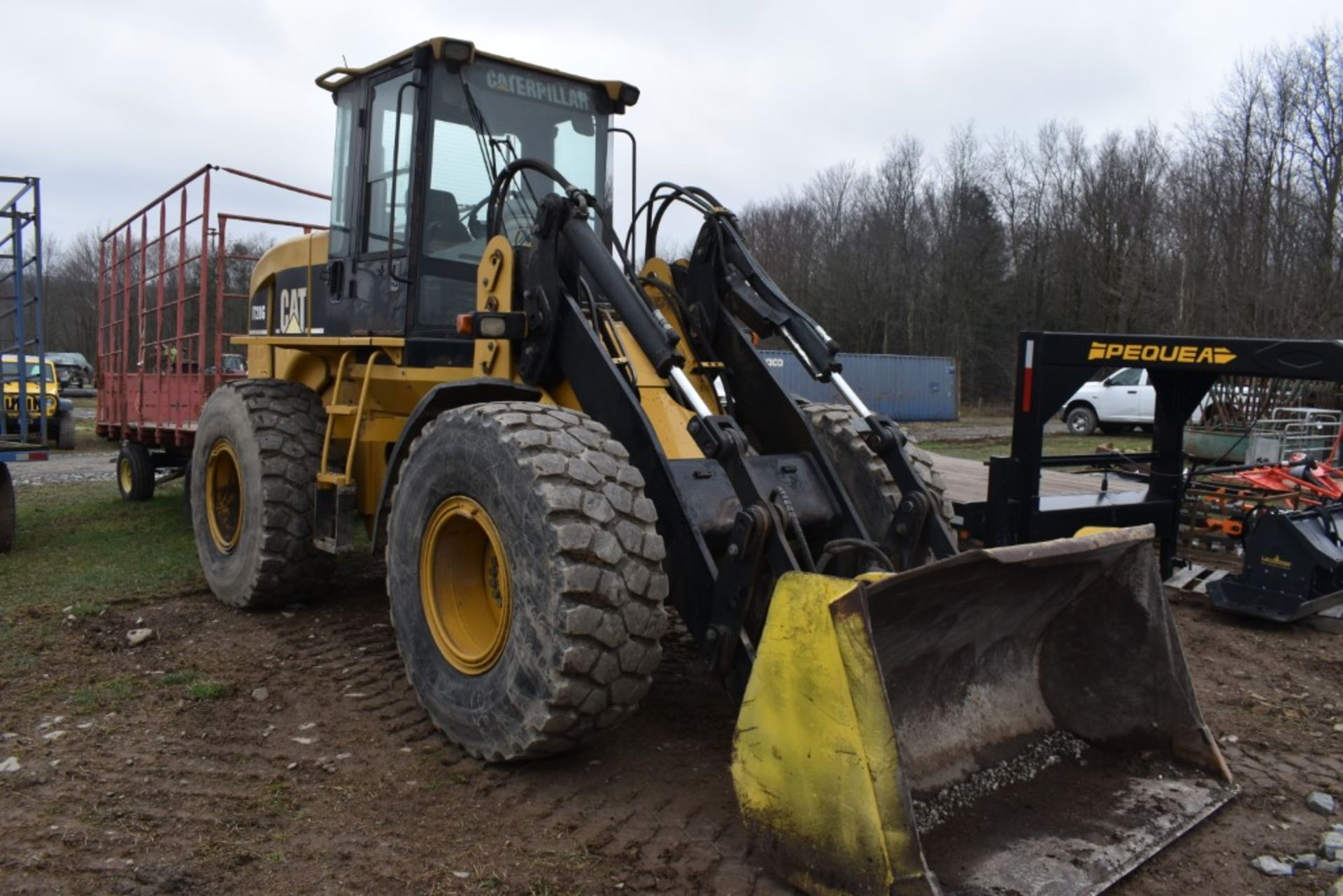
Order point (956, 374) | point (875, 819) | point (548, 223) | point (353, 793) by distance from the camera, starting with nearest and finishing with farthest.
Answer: point (875, 819)
point (353, 793)
point (548, 223)
point (956, 374)

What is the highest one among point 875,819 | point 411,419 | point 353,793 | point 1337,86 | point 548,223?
point 1337,86

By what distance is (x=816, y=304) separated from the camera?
150 feet

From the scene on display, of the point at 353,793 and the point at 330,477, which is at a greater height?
the point at 330,477

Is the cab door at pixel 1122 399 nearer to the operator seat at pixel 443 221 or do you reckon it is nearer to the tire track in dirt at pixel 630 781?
the tire track in dirt at pixel 630 781

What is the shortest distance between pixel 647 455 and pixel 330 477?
229 cm

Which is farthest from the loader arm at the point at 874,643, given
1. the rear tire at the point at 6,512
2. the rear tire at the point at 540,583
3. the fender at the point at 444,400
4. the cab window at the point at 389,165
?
the rear tire at the point at 6,512

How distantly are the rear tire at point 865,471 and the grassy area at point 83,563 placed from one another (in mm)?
3954

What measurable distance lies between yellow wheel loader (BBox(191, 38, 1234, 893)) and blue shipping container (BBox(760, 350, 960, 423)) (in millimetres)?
22142

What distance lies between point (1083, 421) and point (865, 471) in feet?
72.6

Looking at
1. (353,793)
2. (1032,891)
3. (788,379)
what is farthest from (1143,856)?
(788,379)

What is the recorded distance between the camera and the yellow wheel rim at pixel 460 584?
3936 mm

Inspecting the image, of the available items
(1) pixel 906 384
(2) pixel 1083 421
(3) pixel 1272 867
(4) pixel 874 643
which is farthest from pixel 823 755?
(1) pixel 906 384

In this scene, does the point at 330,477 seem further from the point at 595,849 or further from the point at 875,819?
the point at 875,819

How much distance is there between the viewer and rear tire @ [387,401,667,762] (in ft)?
10.9
